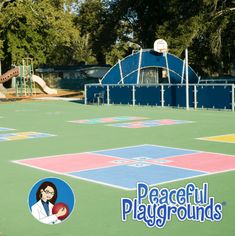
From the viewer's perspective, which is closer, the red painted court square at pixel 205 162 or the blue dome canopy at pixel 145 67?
the red painted court square at pixel 205 162

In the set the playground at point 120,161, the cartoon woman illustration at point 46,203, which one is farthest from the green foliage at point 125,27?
the cartoon woman illustration at point 46,203

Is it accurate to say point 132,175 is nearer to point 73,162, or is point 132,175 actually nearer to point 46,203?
point 73,162

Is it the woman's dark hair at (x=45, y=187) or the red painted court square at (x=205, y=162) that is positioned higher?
the woman's dark hair at (x=45, y=187)

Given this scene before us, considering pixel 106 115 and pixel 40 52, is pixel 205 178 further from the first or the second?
pixel 40 52

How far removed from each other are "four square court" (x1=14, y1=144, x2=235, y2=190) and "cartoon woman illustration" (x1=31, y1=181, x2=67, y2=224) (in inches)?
148

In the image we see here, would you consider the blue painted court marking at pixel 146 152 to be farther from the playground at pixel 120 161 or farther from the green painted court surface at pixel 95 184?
the green painted court surface at pixel 95 184

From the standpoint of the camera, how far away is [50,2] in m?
44.3

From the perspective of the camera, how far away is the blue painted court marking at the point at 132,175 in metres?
10.0

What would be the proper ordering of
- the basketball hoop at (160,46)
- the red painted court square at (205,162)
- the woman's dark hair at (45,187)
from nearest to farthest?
the woman's dark hair at (45,187) < the red painted court square at (205,162) < the basketball hoop at (160,46)

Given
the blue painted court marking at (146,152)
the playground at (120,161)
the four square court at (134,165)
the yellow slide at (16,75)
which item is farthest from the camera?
the yellow slide at (16,75)

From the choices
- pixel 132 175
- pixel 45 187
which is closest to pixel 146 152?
pixel 132 175

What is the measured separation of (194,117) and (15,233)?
18.7 meters

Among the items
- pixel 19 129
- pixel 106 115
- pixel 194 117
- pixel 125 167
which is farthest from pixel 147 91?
pixel 125 167

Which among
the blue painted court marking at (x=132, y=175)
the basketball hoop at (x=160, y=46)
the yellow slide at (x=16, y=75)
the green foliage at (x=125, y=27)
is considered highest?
the green foliage at (x=125, y=27)
